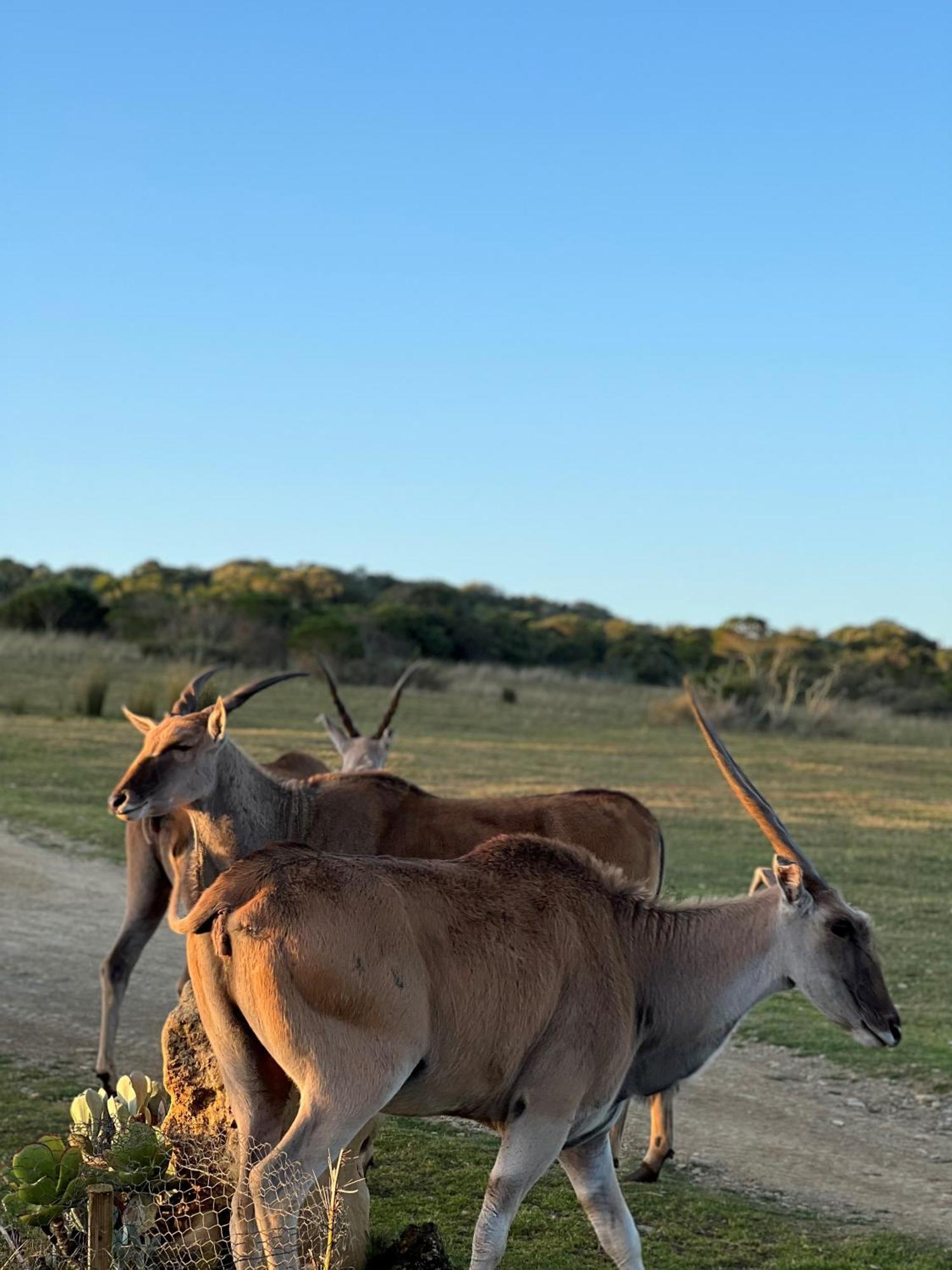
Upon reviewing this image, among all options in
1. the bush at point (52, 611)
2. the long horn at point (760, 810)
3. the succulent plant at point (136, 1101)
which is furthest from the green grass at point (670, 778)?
the bush at point (52, 611)

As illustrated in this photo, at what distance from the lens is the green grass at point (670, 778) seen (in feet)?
35.4

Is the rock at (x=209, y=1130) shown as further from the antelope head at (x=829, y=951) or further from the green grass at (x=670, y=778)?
the green grass at (x=670, y=778)

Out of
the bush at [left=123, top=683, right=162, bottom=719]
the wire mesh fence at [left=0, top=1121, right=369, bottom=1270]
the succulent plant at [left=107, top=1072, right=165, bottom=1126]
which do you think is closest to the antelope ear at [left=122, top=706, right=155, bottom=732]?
the succulent plant at [left=107, top=1072, right=165, bottom=1126]

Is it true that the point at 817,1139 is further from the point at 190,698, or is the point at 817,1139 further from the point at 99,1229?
the point at 99,1229

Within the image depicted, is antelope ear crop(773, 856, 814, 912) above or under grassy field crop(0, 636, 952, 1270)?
above

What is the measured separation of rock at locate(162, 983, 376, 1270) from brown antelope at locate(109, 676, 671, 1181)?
1.20m

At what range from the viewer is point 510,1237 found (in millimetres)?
5844

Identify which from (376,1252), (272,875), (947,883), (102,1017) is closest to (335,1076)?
(272,875)

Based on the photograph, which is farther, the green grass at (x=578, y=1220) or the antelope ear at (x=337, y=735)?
the antelope ear at (x=337, y=735)

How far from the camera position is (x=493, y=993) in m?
4.59

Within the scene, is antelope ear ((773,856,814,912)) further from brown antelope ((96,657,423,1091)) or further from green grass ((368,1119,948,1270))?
brown antelope ((96,657,423,1091))

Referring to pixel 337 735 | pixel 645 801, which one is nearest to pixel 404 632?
pixel 645 801

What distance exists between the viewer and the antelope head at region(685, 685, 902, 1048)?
16.6 feet

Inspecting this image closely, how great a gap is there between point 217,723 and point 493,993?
8.83 ft
